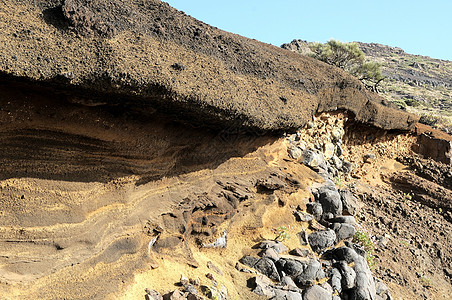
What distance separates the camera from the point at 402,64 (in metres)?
50.5

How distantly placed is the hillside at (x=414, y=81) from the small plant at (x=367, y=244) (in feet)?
33.1

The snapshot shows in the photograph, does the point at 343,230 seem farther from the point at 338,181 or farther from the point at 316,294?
the point at 338,181

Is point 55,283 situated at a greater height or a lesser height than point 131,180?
lesser

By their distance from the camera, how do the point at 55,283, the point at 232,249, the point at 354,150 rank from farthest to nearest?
the point at 354,150, the point at 232,249, the point at 55,283

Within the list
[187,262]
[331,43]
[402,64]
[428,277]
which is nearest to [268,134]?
[187,262]

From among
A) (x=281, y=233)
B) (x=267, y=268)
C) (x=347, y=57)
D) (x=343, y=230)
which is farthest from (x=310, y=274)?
(x=347, y=57)

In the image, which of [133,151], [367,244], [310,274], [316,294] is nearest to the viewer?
[133,151]

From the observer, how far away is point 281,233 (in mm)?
5414

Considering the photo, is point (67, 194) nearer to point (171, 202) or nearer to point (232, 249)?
point (171, 202)

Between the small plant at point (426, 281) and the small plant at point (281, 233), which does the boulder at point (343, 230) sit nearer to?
the small plant at point (281, 233)

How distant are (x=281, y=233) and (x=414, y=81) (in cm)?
4043

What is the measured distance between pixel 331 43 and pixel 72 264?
2351 cm

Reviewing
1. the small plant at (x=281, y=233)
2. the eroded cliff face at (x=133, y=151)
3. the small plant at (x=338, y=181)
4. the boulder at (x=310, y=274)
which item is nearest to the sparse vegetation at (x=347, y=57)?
the small plant at (x=338, y=181)

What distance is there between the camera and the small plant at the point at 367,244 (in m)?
6.40
